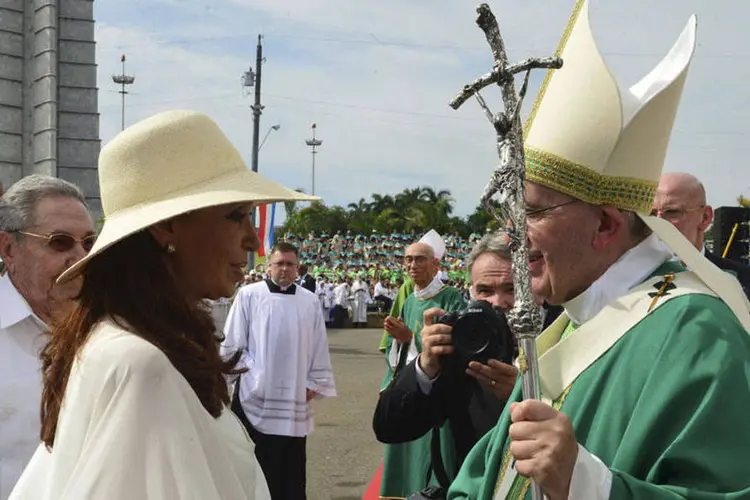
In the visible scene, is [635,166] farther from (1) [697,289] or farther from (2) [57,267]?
(2) [57,267]

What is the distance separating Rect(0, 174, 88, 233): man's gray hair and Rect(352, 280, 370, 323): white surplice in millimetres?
26427

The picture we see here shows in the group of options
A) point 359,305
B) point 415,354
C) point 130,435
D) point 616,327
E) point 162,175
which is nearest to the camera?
point 130,435

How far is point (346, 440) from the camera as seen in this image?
9367 mm

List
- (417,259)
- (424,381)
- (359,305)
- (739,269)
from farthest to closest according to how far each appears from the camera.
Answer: (359,305)
(417,259)
(739,269)
(424,381)

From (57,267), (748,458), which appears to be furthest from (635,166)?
(57,267)

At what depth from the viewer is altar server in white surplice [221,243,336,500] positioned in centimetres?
686

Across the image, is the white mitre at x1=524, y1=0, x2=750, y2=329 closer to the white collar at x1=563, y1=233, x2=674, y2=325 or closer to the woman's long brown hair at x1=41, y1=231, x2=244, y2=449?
the white collar at x1=563, y1=233, x2=674, y2=325

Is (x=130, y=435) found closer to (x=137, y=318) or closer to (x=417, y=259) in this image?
(x=137, y=318)

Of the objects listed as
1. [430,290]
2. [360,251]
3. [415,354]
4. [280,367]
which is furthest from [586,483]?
[360,251]

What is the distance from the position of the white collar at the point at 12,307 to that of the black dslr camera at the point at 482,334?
5.13ft

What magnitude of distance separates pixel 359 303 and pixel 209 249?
91.0 ft

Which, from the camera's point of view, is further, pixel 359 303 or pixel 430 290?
pixel 359 303


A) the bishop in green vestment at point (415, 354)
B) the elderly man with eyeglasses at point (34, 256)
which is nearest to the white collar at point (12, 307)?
the elderly man with eyeglasses at point (34, 256)

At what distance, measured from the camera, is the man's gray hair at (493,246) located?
13.5 feet
